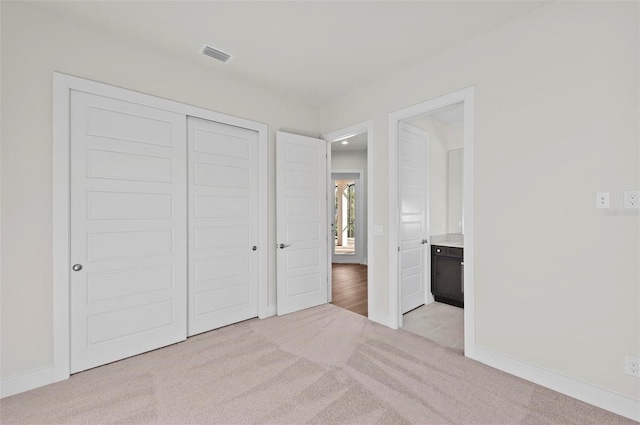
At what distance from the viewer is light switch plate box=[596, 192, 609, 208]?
1.87m

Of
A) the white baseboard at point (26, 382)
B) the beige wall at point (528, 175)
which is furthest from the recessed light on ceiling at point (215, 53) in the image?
the white baseboard at point (26, 382)

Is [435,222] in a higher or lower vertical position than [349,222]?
higher

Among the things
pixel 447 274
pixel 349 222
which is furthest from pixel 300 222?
pixel 349 222

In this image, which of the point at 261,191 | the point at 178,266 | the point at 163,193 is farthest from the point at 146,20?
the point at 178,266

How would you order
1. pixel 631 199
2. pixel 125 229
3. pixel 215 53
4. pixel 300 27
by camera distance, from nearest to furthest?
pixel 631 199 → pixel 300 27 → pixel 125 229 → pixel 215 53

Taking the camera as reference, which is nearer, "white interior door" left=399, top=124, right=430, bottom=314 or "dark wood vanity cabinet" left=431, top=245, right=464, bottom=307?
"white interior door" left=399, top=124, right=430, bottom=314

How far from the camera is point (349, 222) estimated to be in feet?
26.7

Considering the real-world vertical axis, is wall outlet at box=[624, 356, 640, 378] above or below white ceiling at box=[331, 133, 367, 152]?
below

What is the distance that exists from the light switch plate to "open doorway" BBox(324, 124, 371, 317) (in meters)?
2.75

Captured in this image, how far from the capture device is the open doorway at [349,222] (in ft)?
15.4

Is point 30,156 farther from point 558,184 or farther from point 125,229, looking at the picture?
point 558,184

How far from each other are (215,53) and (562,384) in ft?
13.0

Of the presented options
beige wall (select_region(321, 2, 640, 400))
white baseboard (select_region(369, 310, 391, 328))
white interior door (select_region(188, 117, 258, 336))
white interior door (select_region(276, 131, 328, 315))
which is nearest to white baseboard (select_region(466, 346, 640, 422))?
beige wall (select_region(321, 2, 640, 400))

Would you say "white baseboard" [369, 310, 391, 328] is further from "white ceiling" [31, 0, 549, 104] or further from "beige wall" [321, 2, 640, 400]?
"white ceiling" [31, 0, 549, 104]
